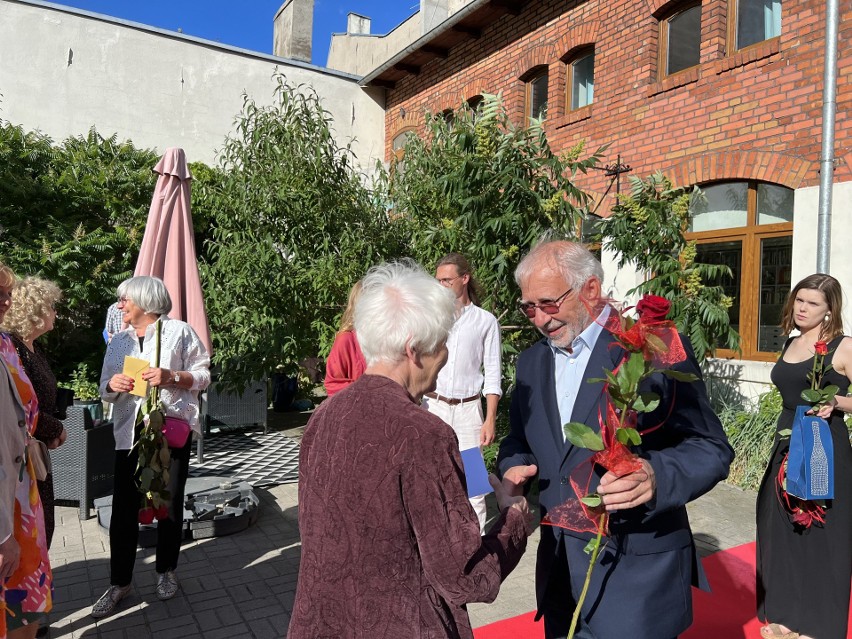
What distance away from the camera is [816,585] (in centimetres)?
339

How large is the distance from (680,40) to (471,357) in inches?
258

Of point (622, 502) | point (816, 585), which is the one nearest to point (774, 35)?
point (816, 585)

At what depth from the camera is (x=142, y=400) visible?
12.1 feet

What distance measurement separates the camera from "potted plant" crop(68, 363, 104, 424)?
5.95 m

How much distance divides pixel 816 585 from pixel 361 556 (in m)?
2.98

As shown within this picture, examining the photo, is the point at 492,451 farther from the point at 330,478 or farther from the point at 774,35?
the point at 774,35

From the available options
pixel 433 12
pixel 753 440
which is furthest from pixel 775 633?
pixel 433 12

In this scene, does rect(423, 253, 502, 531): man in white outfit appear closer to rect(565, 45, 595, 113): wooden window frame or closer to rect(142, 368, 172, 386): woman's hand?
rect(142, 368, 172, 386): woman's hand

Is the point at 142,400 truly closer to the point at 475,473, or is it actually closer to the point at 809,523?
the point at 475,473

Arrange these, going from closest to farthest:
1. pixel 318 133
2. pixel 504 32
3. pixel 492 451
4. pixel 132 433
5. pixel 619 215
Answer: pixel 132 433
pixel 492 451
pixel 619 215
pixel 318 133
pixel 504 32

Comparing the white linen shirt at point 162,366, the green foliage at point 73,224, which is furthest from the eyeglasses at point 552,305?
the green foliage at point 73,224

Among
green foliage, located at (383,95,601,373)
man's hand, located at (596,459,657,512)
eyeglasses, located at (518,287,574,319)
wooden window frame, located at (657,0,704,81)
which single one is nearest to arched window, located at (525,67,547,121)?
wooden window frame, located at (657,0,704,81)

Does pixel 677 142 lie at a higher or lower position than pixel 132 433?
higher

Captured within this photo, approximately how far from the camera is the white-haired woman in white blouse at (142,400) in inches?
144
